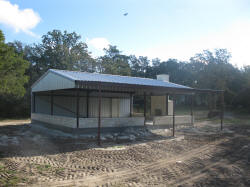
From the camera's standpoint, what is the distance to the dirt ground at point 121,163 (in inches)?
213

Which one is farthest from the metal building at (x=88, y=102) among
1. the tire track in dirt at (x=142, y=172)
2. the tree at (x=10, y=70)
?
the tire track in dirt at (x=142, y=172)

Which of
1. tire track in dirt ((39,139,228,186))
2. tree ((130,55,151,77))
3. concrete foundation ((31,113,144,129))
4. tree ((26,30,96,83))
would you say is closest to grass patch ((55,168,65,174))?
tire track in dirt ((39,139,228,186))

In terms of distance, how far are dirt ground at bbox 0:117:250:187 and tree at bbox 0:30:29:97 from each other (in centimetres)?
886

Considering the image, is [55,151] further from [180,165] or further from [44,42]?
[44,42]

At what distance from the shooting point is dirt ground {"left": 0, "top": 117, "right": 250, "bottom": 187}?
5.40 m

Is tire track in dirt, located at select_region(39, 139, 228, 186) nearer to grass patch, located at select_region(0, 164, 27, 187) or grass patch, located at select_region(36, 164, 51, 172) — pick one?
grass patch, located at select_region(0, 164, 27, 187)

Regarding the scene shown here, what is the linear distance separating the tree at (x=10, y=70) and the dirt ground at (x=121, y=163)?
886 cm

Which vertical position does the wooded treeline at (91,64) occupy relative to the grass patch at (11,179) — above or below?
above

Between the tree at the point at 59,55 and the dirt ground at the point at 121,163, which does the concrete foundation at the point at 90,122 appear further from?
the tree at the point at 59,55

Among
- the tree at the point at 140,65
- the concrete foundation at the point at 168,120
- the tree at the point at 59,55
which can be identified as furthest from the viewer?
the tree at the point at 140,65

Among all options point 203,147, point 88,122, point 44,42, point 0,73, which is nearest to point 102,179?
point 203,147

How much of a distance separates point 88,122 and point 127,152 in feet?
13.6

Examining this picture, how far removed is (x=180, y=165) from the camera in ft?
22.6

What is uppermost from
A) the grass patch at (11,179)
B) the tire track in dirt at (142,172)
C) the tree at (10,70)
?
the tree at (10,70)
